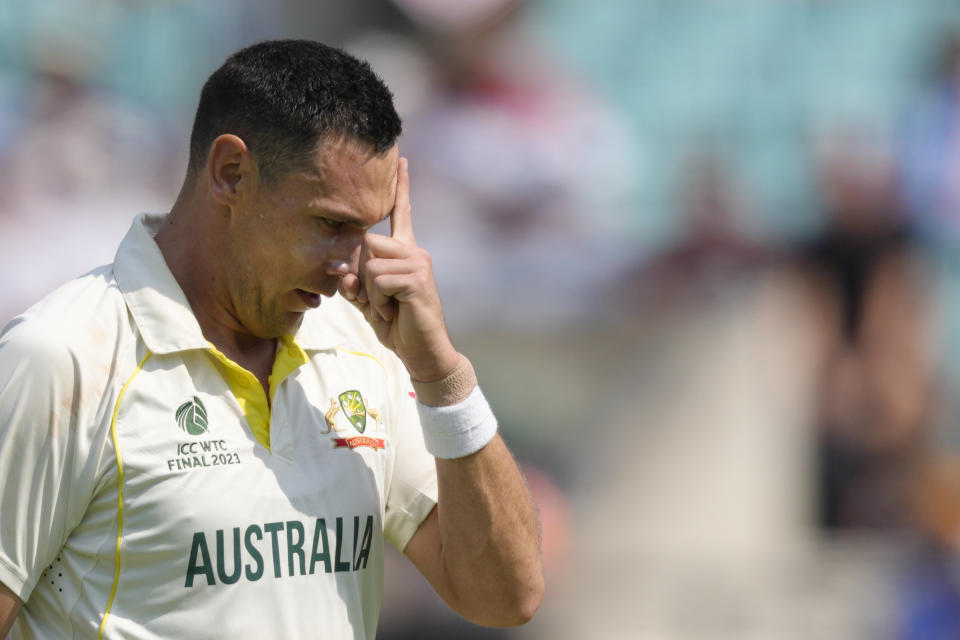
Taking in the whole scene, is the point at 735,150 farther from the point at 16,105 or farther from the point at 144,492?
the point at 144,492

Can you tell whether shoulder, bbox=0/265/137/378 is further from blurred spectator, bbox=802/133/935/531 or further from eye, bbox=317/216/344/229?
blurred spectator, bbox=802/133/935/531

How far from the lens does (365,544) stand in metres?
2.37

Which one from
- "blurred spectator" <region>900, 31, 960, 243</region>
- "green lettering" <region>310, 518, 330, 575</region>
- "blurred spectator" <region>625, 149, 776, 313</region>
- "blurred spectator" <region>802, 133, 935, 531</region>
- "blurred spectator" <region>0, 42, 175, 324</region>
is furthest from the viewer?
"blurred spectator" <region>900, 31, 960, 243</region>

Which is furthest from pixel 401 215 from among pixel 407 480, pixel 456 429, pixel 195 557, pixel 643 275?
pixel 643 275

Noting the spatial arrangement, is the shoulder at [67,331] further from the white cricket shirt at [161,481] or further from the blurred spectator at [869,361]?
the blurred spectator at [869,361]

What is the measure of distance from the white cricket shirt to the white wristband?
0.44ft

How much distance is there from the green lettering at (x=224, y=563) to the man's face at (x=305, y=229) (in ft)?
1.37

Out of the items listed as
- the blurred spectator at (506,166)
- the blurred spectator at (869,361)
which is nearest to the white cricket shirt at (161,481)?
the blurred spectator at (506,166)

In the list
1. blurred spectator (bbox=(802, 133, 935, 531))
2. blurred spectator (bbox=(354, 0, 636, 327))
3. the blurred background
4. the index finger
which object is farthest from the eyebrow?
blurred spectator (bbox=(802, 133, 935, 531))

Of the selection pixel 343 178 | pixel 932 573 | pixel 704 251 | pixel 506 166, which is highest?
pixel 506 166

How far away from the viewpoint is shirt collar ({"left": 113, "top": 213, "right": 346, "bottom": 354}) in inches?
86.9

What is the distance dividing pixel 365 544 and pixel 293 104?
0.81m

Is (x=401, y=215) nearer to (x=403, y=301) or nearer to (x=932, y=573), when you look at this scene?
(x=403, y=301)

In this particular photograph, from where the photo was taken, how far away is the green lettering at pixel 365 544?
2.35 meters
